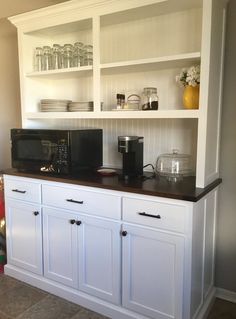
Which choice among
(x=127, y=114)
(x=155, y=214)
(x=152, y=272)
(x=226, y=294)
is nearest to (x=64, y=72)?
(x=127, y=114)

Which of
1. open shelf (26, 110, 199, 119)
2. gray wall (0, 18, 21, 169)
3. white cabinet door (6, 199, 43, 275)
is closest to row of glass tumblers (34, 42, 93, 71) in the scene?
open shelf (26, 110, 199, 119)

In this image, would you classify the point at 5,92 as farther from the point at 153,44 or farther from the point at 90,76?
the point at 153,44

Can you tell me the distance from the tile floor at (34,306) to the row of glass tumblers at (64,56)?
1792 millimetres

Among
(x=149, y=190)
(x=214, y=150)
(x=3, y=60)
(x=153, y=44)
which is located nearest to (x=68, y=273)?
(x=149, y=190)

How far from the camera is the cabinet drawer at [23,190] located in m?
2.38

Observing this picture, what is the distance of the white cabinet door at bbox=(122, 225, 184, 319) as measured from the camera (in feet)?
5.90

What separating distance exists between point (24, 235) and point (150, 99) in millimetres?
1468

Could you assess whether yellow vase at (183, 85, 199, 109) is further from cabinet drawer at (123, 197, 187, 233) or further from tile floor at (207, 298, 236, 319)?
tile floor at (207, 298, 236, 319)

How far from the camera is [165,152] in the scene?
235 cm

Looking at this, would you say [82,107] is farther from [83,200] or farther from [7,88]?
[7,88]

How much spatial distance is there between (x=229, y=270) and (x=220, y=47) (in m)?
1.57

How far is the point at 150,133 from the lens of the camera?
2.40 metres

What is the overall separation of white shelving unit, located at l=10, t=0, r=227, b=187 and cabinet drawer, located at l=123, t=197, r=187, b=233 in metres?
0.26

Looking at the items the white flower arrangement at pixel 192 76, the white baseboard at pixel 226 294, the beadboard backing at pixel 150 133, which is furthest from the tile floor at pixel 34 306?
the white flower arrangement at pixel 192 76
